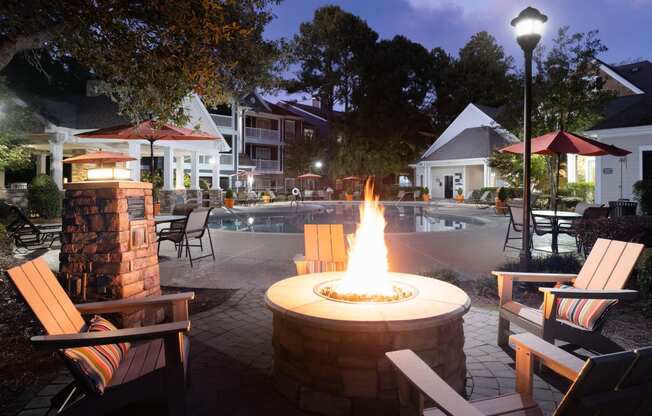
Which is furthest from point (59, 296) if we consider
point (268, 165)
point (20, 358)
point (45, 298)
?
point (268, 165)

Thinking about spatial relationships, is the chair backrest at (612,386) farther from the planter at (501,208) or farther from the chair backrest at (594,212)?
the planter at (501,208)

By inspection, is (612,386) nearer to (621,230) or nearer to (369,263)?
(369,263)

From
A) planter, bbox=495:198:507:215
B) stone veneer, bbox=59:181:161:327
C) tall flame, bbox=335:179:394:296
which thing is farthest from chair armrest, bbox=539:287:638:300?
planter, bbox=495:198:507:215

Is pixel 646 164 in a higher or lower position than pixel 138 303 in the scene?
higher

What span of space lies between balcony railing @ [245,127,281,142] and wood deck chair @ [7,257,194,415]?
37350mm

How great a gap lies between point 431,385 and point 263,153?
4056cm

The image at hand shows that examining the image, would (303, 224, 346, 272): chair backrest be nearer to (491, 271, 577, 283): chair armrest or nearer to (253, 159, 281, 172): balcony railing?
(491, 271, 577, 283): chair armrest

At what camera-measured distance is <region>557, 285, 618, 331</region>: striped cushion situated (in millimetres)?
3443

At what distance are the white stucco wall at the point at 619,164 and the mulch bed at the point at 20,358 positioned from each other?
17.7 m

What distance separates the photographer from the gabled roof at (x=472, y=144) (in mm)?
29203

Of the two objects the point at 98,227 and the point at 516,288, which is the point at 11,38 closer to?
the point at 98,227

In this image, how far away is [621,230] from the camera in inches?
265

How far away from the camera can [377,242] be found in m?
4.20

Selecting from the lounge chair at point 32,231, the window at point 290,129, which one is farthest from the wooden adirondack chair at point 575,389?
the window at point 290,129
